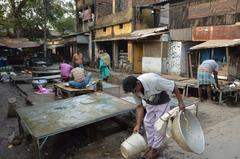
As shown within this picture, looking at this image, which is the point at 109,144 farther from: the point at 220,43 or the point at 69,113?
the point at 220,43

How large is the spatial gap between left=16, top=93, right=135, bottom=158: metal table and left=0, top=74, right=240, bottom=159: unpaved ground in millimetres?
554

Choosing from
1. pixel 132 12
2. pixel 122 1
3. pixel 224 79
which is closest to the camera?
pixel 224 79

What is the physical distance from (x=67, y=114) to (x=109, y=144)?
42.6 inches

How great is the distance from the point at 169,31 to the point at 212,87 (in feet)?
24.2

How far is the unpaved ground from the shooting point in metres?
5.16

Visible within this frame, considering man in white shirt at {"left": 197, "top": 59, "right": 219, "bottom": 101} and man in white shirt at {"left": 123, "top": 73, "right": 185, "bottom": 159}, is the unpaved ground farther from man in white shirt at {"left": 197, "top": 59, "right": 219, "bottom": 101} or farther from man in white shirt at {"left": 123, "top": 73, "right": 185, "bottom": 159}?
man in white shirt at {"left": 197, "top": 59, "right": 219, "bottom": 101}

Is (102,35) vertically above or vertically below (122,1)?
below

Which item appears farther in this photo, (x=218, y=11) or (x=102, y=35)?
(x=102, y=35)

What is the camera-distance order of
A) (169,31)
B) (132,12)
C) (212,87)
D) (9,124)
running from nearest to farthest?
(9,124)
(212,87)
(169,31)
(132,12)

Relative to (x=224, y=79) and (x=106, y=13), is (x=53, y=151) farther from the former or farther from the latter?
(x=106, y=13)

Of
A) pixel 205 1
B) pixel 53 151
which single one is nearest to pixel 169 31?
pixel 205 1

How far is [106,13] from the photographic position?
25.8m

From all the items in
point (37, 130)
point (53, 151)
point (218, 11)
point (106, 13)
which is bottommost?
point (53, 151)

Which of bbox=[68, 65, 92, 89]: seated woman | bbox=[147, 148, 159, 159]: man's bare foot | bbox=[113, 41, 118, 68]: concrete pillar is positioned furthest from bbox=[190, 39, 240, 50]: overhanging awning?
bbox=[113, 41, 118, 68]: concrete pillar
